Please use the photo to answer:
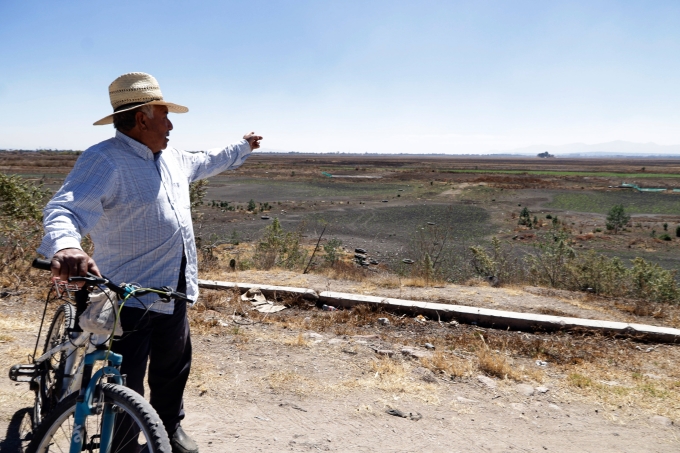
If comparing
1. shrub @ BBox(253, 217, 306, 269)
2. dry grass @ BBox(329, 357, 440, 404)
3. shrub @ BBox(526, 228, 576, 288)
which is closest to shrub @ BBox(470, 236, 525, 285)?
A: shrub @ BBox(526, 228, 576, 288)

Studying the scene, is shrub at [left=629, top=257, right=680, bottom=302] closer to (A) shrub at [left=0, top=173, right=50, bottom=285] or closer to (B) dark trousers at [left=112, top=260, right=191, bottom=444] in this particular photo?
(B) dark trousers at [left=112, top=260, right=191, bottom=444]

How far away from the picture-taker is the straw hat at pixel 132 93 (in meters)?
2.18

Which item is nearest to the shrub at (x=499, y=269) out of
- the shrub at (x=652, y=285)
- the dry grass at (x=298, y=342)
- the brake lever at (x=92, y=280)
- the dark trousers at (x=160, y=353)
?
the shrub at (x=652, y=285)

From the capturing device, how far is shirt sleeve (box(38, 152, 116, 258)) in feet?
5.53

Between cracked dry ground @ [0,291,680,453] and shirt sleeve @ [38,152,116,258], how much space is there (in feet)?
5.52

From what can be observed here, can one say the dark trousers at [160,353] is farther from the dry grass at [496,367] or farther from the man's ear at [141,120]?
the dry grass at [496,367]

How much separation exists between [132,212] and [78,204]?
0.86 ft

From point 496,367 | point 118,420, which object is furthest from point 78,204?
point 496,367

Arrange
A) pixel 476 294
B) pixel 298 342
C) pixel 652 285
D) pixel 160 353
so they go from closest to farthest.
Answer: pixel 160 353, pixel 298 342, pixel 476 294, pixel 652 285

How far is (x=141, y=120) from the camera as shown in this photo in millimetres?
2223

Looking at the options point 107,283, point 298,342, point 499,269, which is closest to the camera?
point 107,283

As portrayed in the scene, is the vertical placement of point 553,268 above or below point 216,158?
below

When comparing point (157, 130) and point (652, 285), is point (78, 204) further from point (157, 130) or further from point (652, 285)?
point (652, 285)

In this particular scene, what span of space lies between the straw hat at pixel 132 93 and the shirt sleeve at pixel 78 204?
0.95 feet
